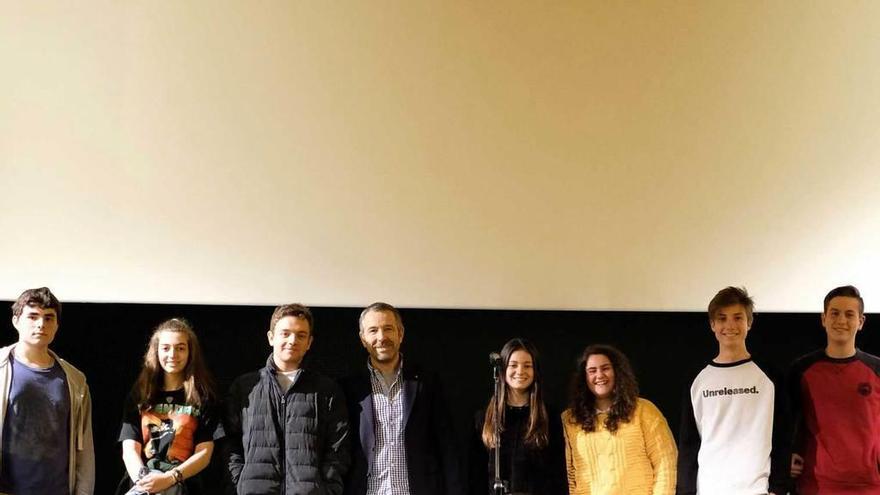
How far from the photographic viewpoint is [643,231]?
4.28 metres

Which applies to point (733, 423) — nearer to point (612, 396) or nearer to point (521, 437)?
A: point (612, 396)

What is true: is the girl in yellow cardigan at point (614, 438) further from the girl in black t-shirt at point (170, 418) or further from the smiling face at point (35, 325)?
the smiling face at point (35, 325)

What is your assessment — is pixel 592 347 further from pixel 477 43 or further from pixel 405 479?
pixel 477 43

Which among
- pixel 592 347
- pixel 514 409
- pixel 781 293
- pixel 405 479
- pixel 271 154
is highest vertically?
pixel 271 154

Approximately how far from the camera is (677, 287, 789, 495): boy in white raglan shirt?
3.50m

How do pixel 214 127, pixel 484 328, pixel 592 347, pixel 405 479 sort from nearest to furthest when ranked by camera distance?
pixel 405 479 < pixel 592 347 < pixel 214 127 < pixel 484 328

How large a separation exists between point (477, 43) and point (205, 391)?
2.00m

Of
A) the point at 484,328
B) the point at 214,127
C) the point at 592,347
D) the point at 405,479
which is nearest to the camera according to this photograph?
the point at 405,479

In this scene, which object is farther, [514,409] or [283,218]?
[283,218]

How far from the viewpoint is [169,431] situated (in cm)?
346

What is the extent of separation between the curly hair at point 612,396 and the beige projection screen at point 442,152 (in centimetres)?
53

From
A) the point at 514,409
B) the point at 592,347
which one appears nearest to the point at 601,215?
the point at 592,347

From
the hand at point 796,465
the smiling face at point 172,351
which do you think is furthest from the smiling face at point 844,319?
the smiling face at point 172,351

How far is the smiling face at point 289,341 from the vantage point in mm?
3516
